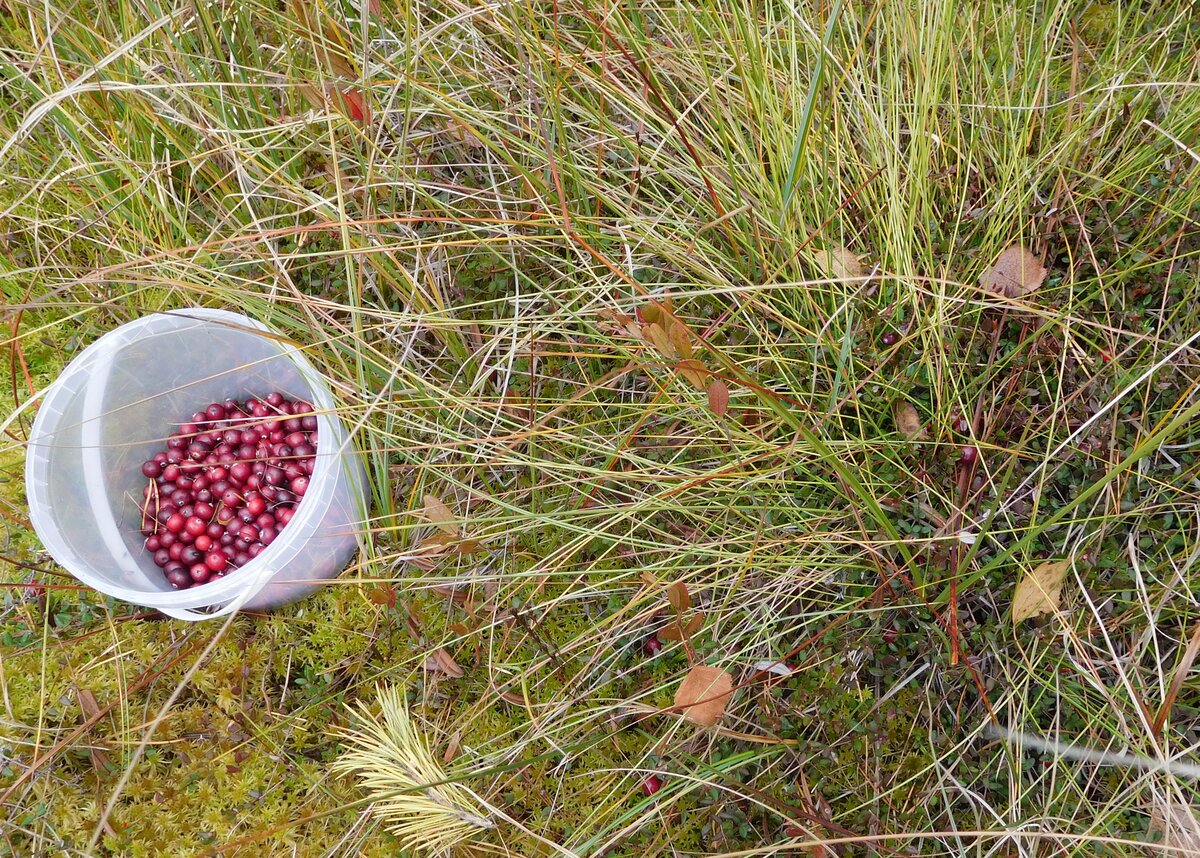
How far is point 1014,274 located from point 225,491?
1.77 m

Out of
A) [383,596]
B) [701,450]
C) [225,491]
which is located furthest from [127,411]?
[701,450]

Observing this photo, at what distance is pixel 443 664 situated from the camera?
1.65m

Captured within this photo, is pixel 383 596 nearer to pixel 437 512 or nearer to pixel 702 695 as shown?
pixel 437 512

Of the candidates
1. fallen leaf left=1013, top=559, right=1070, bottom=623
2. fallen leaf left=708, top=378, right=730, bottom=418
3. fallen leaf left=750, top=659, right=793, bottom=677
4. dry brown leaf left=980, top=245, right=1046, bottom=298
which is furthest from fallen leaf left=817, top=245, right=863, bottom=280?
fallen leaf left=750, top=659, right=793, bottom=677

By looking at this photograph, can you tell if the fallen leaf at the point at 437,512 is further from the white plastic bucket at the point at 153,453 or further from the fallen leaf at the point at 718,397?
the fallen leaf at the point at 718,397

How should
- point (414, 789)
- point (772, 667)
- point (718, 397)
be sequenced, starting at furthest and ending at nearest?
point (772, 667)
point (414, 789)
point (718, 397)

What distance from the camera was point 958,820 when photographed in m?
1.48

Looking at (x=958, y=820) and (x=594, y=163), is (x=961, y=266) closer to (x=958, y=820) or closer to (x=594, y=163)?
(x=594, y=163)

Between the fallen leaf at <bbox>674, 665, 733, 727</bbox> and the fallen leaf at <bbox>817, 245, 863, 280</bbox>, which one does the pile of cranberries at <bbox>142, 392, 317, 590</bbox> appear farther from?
the fallen leaf at <bbox>817, 245, 863, 280</bbox>

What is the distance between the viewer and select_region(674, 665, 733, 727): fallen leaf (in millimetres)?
1340

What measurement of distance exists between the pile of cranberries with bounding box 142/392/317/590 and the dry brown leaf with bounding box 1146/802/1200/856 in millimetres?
1725

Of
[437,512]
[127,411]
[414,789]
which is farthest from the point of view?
[127,411]

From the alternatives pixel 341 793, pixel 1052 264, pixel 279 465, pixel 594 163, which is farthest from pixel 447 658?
pixel 1052 264

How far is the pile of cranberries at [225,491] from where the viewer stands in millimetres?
1866
